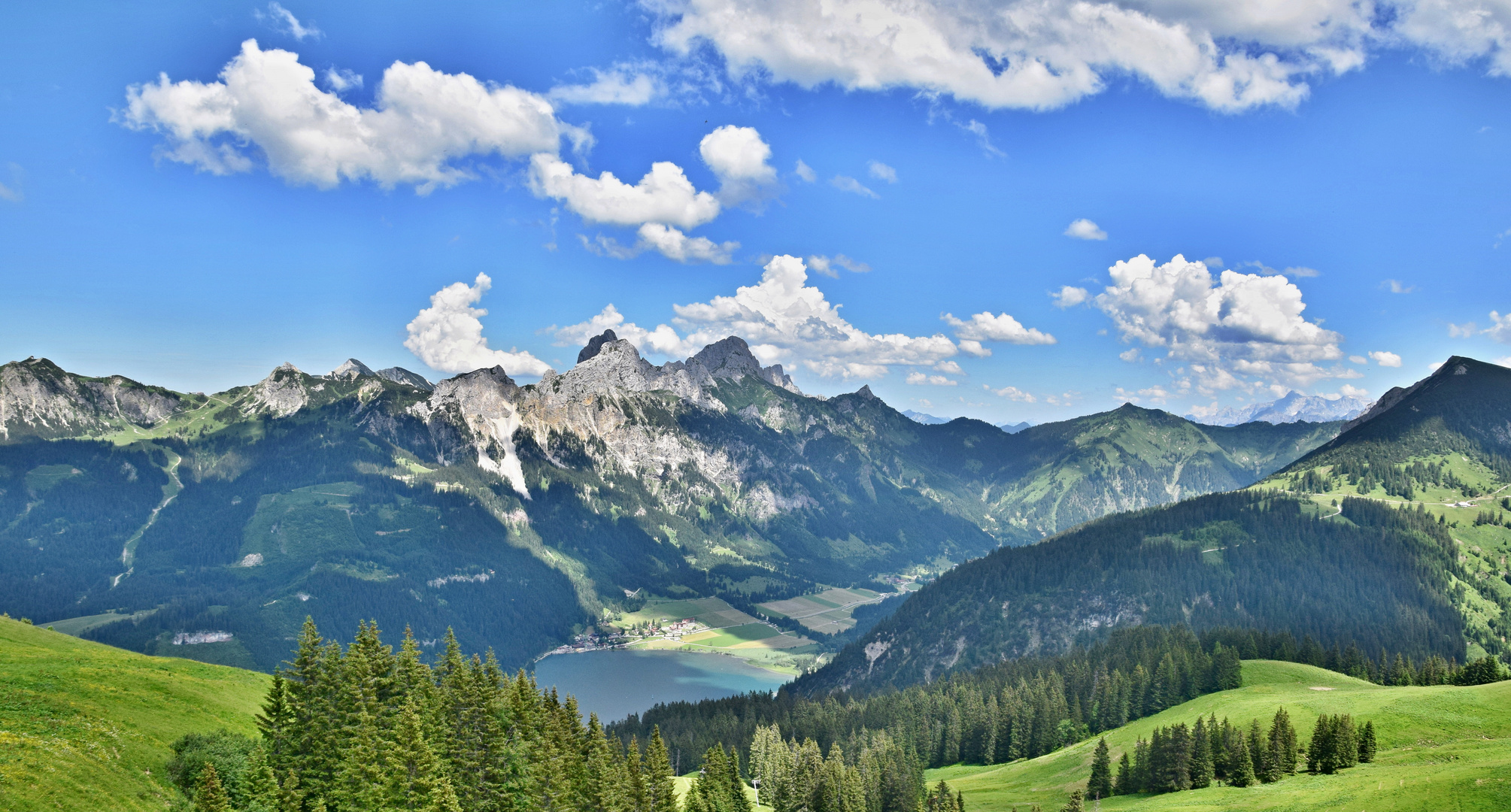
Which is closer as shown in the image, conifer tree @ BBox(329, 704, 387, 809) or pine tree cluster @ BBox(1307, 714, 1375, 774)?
conifer tree @ BBox(329, 704, 387, 809)

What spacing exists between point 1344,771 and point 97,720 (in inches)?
3960

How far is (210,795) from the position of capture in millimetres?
39938

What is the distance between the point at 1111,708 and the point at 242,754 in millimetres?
122879

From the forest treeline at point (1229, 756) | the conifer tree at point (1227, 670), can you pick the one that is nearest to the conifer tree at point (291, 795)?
the forest treeline at point (1229, 756)

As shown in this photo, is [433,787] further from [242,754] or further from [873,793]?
[873,793]

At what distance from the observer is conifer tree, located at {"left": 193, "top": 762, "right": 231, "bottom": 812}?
39594mm

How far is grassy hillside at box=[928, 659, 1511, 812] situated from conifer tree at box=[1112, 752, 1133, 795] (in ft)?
5.57

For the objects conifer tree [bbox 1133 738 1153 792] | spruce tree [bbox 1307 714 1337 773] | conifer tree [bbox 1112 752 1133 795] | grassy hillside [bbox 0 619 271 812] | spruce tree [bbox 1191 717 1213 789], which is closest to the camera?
grassy hillside [bbox 0 619 271 812]

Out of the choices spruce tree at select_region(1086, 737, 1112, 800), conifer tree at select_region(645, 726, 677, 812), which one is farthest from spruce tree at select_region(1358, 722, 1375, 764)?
conifer tree at select_region(645, 726, 677, 812)

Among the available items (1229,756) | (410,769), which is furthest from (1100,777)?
(410,769)

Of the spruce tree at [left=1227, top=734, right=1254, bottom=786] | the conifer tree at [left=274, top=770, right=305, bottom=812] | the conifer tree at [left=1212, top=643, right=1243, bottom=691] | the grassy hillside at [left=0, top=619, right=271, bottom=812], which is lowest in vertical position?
the spruce tree at [left=1227, top=734, right=1254, bottom=786]

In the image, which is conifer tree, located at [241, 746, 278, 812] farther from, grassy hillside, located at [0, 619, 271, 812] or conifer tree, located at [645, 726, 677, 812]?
conifer tree, located at [645, 726, 677, 812]

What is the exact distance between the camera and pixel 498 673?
2707 inches

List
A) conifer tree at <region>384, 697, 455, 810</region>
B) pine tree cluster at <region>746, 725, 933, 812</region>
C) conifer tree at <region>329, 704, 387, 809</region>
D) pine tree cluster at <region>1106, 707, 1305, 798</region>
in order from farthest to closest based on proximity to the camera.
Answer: pine tree cluster at <region>746, 725, 933, 812</region>
pine tree cluster at <region>1106, 707, 1305, 798</region>
conifer tree at <region>384, 697, 455, 810</region>
conifer tree at <region>329, 704, 387, 809</region>
